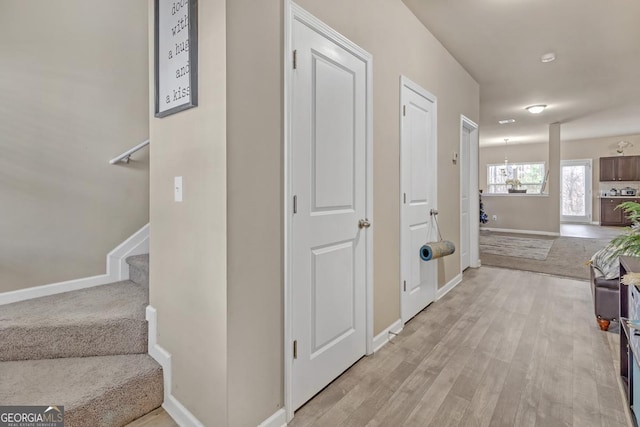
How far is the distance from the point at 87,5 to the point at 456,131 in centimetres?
366

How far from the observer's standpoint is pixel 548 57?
12.1 ft

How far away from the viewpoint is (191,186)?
4.84 ft

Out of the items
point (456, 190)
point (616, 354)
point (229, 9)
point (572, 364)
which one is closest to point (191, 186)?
point (229, 9)

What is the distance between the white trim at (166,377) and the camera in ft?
4.90

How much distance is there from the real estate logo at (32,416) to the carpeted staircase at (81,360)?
3 centimetres

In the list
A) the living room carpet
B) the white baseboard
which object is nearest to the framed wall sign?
the white baseboard

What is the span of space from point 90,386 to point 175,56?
161 cm

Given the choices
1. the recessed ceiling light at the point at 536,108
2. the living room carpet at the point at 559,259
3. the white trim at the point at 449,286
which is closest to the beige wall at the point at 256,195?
the white trim at the point at 449,286

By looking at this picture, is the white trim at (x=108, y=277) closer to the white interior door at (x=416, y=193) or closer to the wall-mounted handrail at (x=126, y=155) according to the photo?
the wall-mounted handrail at (x=126, y=155)

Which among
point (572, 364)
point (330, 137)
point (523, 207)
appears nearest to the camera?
point (330, 137)

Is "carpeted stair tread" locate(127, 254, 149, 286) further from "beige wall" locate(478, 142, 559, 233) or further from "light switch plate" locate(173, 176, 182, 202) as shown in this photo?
"beige wall" locate(478, 142, 559, 233)

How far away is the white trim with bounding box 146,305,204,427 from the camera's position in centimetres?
149

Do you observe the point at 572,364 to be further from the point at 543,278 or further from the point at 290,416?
the point at 543,278

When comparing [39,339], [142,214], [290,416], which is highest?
[142,214]
